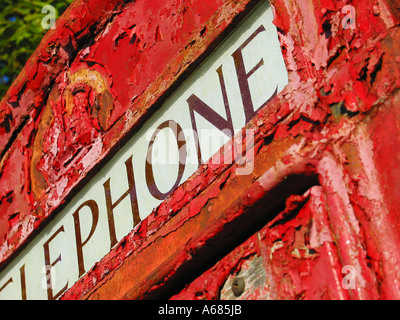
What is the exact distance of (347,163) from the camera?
3.73ft

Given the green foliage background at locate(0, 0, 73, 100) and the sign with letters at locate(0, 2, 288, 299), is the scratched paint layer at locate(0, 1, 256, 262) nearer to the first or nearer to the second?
the sign with letters at locate(0, 2, 288, 299)

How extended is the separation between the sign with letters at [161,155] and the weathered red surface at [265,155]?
38 millimetres

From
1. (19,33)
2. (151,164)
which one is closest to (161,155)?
(151,164)

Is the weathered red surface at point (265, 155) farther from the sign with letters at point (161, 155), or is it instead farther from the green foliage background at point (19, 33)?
the green foliage background at point (19, 33)

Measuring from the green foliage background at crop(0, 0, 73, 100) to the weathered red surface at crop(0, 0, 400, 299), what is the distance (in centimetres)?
195

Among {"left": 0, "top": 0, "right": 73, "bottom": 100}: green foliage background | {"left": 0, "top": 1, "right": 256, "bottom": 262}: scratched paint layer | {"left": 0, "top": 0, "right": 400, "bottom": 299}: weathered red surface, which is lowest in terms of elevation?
{"left": 0, "top": 0, "right": 400, "bottom": 299}: weathered red surface

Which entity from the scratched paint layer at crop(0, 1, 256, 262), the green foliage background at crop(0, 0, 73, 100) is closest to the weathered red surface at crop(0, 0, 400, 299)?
the scratched paint layer at crop(0, 1, 256, 262)

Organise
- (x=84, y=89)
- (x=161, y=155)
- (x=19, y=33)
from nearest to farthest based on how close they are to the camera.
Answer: (x=161, y=155) → (x=84, y=89) → (x=19, y=33)

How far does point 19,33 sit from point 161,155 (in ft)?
8.29

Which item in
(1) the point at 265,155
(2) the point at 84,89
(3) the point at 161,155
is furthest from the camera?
(2) the point at 84,89

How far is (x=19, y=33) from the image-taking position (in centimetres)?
387

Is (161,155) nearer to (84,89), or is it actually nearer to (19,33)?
(84,89)

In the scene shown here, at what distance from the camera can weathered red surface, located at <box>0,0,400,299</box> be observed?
1.10m
